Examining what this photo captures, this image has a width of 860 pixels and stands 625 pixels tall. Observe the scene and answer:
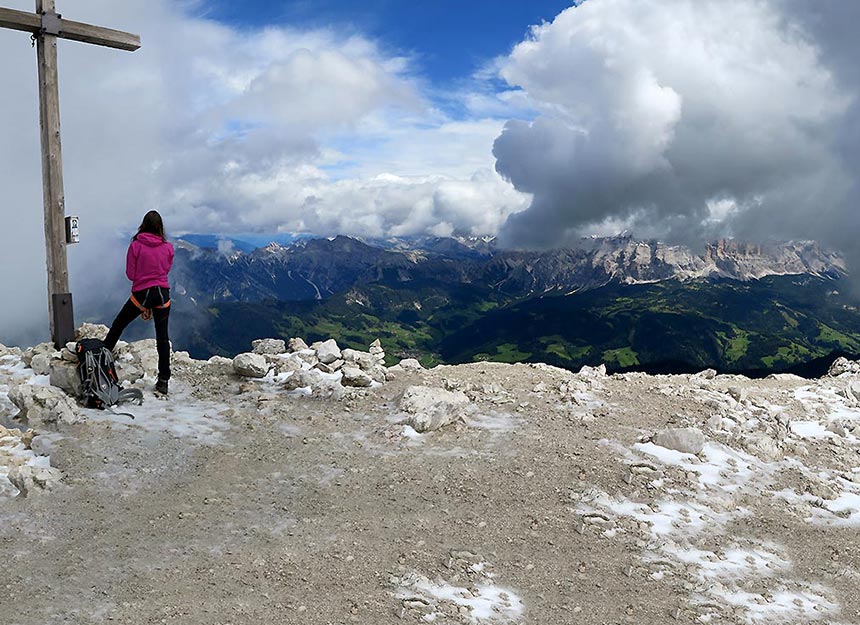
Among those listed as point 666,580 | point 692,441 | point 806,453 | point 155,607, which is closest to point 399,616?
point 155,607

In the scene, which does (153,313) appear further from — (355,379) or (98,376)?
(355,379)

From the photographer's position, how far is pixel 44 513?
8.24 meters

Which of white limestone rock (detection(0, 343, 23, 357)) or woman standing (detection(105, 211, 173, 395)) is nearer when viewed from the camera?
woman standing (detection(105, 211, 173, 395))

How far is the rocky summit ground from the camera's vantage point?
22.6ft

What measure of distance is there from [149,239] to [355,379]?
5907mm

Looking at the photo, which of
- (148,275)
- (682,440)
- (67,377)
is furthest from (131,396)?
(682,440)

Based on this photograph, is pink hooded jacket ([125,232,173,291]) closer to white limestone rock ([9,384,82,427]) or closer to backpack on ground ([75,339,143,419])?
backpack on ground ([75,339,143,419])

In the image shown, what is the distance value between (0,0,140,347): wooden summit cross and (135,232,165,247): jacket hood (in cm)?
334

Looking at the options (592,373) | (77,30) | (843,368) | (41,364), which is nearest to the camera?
(41,364)

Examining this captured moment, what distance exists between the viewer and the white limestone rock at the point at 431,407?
1239cm

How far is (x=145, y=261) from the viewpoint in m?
12.6

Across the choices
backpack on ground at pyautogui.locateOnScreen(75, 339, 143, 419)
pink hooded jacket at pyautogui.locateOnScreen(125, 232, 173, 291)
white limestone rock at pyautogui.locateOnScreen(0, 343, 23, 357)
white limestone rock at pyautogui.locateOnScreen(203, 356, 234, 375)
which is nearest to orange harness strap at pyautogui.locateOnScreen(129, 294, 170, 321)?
pink hooded jacket at pyautogui.locateOnScreen(125, 232, 173, 291)

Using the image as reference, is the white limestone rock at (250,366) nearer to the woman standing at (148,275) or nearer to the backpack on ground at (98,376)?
the woman standing at (148,275)

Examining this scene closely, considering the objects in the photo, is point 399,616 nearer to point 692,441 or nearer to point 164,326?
point 692,441
